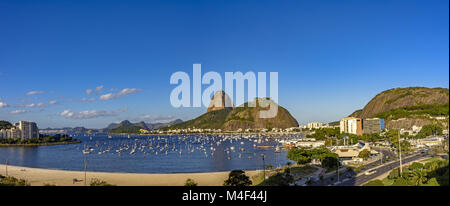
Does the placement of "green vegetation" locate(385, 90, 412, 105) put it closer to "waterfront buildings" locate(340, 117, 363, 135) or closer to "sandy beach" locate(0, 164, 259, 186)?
"waterfront buildings" locate(340, 117, 363, 135)

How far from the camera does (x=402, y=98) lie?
62156 millimetres

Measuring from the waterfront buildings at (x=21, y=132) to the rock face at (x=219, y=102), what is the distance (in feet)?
308

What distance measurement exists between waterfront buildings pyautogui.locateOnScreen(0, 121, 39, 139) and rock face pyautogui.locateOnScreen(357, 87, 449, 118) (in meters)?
71.9

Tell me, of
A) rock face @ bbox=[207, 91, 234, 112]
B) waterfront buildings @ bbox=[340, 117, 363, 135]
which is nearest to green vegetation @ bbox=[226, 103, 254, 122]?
rock face @ bbox=[207, 91, 234, 112]

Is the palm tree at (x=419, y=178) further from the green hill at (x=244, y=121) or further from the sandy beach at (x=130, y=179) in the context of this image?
the green hill at (x=244, y=121)

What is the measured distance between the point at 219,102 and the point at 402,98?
101 metres

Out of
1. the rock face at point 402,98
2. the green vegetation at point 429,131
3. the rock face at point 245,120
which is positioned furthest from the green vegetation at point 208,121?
the green vegetation at point 429,131

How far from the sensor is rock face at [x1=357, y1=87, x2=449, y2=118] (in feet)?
177

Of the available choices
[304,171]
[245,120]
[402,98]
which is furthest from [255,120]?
[304,171]

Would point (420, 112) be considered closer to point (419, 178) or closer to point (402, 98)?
point (402, 98)

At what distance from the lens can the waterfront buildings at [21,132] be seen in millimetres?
62500
